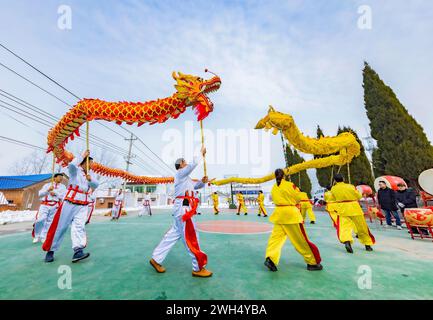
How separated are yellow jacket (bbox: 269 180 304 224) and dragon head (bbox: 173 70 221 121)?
7.75 feet

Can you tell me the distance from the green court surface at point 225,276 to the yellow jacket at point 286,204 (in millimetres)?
766

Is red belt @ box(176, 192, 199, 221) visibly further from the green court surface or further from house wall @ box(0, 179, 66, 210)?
house wall @ box(0, 179, 66, 210)

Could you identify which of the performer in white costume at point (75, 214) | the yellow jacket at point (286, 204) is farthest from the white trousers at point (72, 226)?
the yellow jacket at point (286, 204)

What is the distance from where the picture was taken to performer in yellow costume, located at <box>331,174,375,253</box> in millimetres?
4426

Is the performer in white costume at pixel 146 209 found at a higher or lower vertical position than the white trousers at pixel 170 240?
lower

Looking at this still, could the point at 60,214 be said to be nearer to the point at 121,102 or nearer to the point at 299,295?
the point at 121,102

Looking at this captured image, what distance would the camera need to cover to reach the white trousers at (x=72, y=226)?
3.74 m

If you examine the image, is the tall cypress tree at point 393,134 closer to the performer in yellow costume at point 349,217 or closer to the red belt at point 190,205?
the performer in yellow costume at point 349,217

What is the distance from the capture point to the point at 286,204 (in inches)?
133

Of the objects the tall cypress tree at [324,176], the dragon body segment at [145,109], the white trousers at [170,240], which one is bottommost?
the white trousers at [170,240]

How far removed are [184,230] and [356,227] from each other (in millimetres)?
3922

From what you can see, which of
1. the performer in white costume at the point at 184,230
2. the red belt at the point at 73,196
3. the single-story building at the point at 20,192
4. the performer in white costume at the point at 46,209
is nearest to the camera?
the performer in white costume at the point at 184,230

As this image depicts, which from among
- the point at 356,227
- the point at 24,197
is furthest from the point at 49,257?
the point at 24,197

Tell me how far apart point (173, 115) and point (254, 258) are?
3.64 meters
